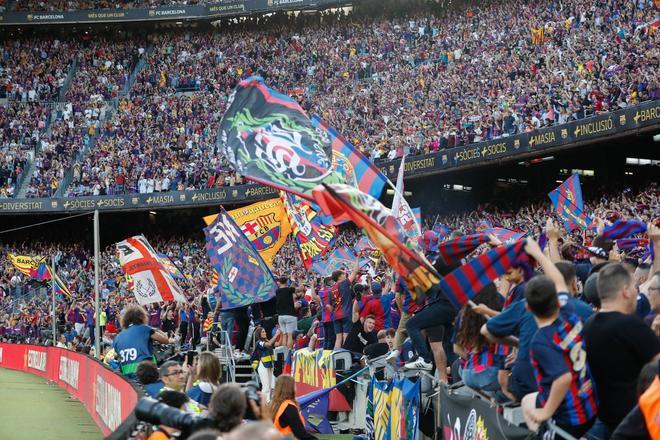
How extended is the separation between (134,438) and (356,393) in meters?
6.52

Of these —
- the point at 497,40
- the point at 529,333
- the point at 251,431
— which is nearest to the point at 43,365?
the point at 497,40

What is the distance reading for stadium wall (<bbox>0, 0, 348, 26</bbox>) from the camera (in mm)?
52125

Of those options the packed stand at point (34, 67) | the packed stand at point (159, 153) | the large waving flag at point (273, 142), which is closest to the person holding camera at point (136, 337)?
the large waving flag at point (273, 142)

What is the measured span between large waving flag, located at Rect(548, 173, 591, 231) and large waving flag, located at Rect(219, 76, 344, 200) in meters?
4.65

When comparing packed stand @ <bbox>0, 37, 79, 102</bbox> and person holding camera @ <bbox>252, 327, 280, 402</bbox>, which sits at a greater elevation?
packed stand @ <bbox>0, 37, 79, 102</bbox>

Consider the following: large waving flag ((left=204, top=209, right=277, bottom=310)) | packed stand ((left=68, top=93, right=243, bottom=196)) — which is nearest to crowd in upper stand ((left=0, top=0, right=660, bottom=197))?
packed stand ((left=68, top=93, right=243, bottom=196))

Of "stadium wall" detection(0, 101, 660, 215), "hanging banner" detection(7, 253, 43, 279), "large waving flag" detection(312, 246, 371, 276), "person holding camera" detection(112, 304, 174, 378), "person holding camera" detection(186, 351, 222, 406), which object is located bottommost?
"person holding camera" detection(186, 351, 222, 406)

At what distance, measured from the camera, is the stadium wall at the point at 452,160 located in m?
25.1

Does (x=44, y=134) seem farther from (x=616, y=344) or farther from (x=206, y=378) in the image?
(x=616, y=344)

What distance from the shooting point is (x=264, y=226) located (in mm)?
19828

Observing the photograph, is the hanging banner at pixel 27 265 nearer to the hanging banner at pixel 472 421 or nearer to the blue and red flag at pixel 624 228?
the blue and red flag at pixel 624 228

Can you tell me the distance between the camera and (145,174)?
150 feet

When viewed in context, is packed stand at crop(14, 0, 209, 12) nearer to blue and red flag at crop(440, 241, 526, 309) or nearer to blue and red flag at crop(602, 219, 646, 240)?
blue and red flag at crop(602, 219, 646, 240)

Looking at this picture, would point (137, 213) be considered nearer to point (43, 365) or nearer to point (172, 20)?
point (172, 20)
